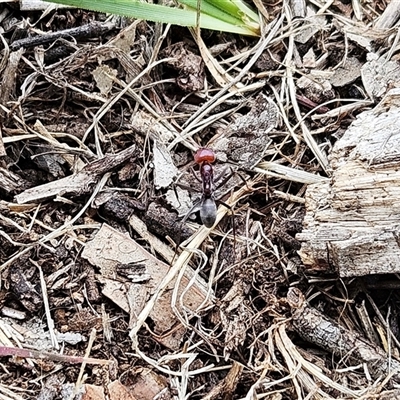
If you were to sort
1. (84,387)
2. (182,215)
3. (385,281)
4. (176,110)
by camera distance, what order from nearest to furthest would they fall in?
(84,387) < (385,281) < (182,215) < (176,110)

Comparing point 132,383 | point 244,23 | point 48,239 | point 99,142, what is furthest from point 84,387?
point 244,23

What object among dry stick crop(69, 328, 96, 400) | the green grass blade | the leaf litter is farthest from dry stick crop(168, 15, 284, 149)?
dry stick crop(69, 328, 96, 400)

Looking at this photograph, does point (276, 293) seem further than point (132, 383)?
Yes

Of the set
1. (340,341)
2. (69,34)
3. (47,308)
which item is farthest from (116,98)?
(340,341)

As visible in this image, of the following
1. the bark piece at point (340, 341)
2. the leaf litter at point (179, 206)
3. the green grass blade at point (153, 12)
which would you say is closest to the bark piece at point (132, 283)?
the leaf litter at point (179, 206)

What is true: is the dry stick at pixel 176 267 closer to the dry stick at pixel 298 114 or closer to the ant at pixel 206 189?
the ant at pixel 206 189

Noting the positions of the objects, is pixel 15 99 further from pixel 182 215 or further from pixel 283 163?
pixel 283 163

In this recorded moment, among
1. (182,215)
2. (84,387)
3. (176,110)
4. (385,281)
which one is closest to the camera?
(84,387)
